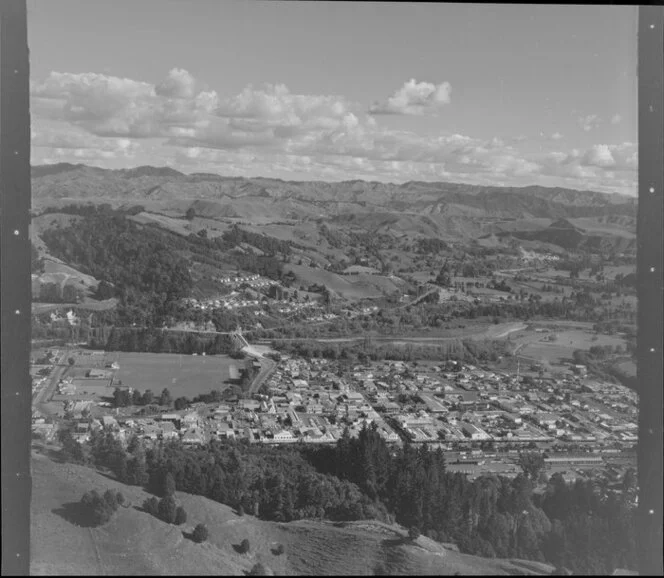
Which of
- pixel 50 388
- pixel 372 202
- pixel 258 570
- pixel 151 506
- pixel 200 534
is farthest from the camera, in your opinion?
pixel 372 202

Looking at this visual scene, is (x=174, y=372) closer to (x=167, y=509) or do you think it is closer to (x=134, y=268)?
(x=134, y=268)

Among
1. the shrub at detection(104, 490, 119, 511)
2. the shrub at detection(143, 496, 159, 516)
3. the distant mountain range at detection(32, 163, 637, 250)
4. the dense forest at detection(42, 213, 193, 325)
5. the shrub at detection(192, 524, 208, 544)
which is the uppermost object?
the distant mountain range at detection(32, 163, 637, 250)

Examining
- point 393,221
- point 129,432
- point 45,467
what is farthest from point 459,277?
point 45,467

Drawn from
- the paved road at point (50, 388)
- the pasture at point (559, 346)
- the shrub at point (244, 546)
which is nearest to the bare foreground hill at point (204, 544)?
the shrub at point (244, 546)

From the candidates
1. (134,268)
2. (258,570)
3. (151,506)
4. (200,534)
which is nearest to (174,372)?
(134,268)

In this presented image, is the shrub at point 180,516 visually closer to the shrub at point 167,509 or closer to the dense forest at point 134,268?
the shrub at point 167,509

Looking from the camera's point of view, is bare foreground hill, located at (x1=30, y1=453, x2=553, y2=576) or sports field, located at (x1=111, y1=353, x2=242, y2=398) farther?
sports field, located at (x1=111, y1=353, x2=242, y2=398)

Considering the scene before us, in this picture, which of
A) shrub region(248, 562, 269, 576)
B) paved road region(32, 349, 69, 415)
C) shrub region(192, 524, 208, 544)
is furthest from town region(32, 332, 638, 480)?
shrub region(248, 562, 269, 576)

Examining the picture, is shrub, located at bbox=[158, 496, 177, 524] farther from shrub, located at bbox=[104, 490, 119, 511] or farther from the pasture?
the pasture
